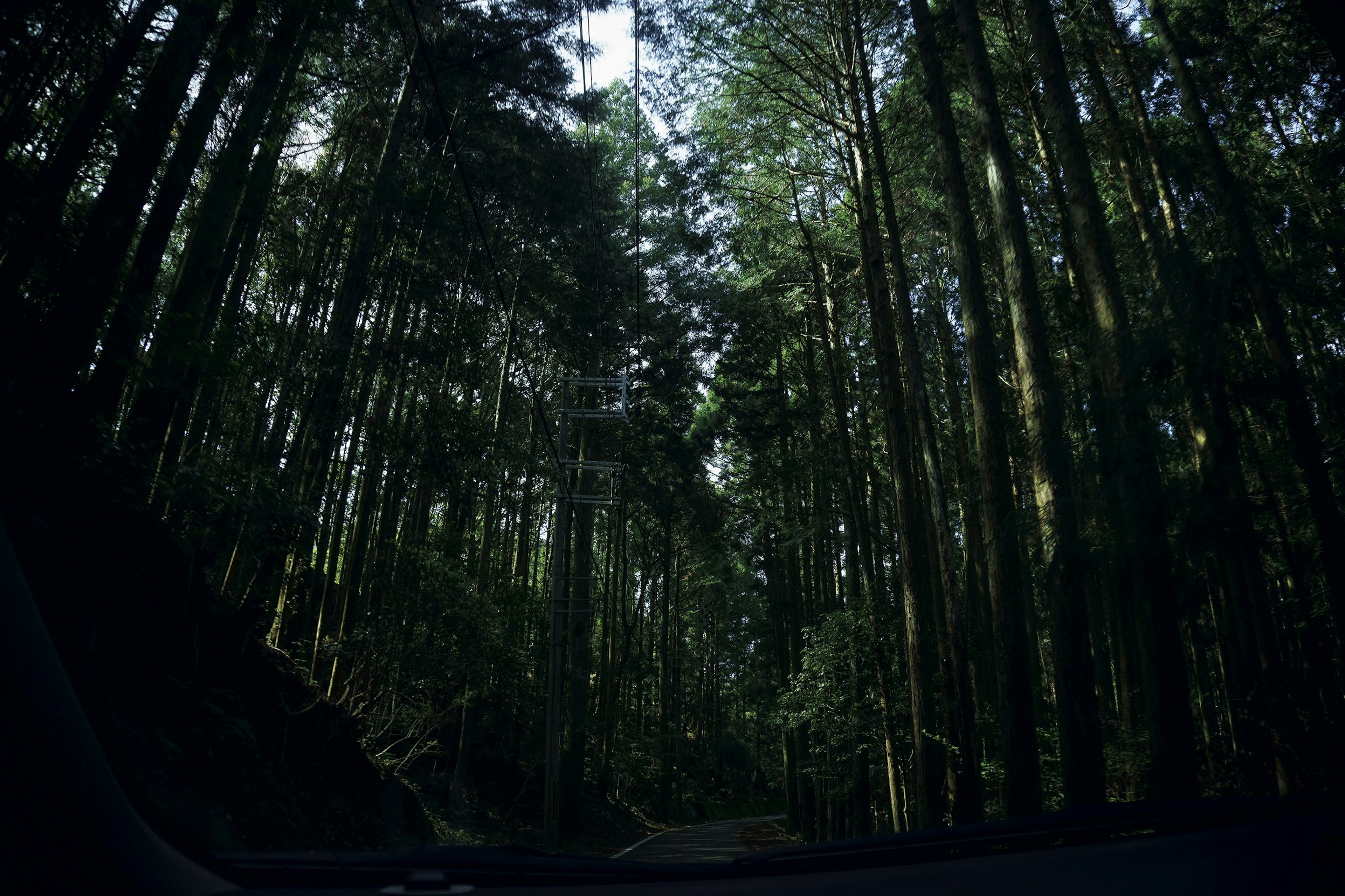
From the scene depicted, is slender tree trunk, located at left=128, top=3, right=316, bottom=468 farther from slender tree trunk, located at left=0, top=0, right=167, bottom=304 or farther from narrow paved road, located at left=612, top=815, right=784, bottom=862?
narrow paved road, located at left=612, top=815, right=784, bottom=862

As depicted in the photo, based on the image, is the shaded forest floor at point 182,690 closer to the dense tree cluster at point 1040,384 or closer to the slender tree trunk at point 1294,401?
the dense tree cluster at point 1040,384

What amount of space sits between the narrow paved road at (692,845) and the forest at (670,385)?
64.8 inches

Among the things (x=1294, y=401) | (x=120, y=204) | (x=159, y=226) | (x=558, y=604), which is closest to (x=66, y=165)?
(x=120, y=204)

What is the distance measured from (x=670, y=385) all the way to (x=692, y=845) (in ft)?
39.9

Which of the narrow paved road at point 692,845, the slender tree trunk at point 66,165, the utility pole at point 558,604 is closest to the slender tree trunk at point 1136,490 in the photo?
the slender tree trunk at point 66,165

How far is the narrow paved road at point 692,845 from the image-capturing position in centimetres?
1448

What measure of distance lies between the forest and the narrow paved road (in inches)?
64.8

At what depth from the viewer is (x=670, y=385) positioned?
19.1 m

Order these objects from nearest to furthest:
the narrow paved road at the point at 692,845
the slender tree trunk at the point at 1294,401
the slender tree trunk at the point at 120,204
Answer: the slender tree trunk at the point at 120,204, the slender tree trunk at the point at 1294,401, the narrow paved road at the point at 692,845

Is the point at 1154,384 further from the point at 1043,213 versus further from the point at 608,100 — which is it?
the point at 608,100

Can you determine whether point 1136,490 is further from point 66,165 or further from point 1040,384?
point 66,165

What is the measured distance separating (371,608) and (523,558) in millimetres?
8060

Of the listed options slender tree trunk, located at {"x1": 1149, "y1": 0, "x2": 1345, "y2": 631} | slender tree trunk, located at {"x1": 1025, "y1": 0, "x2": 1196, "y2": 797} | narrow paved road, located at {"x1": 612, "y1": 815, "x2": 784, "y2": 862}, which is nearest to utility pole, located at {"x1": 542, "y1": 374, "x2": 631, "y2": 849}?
narrow paved road, located at {"x1": 612, "y1": 815, "x2": 784, "y2": 862}

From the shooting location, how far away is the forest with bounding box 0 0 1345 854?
438 cm
